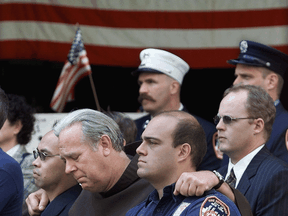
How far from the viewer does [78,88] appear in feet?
22.8

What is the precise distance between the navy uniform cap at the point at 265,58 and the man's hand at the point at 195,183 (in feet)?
6.95

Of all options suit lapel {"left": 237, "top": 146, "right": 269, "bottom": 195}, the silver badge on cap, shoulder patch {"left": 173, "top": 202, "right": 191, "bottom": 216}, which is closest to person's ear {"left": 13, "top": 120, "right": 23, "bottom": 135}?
the silver badge on cap

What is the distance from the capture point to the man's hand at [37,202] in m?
3.40

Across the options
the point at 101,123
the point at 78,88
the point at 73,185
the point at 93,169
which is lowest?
the point at 78,88

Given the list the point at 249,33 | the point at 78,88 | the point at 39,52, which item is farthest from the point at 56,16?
the point at 249,33

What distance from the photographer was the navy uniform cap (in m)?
4.07

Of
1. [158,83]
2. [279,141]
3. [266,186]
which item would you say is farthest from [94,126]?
[158,83]

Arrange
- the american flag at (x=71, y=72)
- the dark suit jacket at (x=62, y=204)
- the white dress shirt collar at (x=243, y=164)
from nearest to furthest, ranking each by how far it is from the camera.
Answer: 1. the white dress shirt collar at (x=243, y=164)
2. the dark suit jacket at (x=62, y=204)
3. the american flag at (x=71, y=72)

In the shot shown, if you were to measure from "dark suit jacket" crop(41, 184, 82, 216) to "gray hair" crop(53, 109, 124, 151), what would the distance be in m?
0.54

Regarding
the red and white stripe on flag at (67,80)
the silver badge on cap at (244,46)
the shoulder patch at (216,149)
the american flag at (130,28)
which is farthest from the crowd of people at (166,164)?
the red and white stripe on flag at (67,80)

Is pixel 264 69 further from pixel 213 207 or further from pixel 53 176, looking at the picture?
pixel 213 207

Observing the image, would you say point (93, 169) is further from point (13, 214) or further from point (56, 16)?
point (56, 16)

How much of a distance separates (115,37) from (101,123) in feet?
10.8

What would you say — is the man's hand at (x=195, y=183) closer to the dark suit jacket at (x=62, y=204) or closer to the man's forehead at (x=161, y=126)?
the man's forehead at (x=161, y=126)
